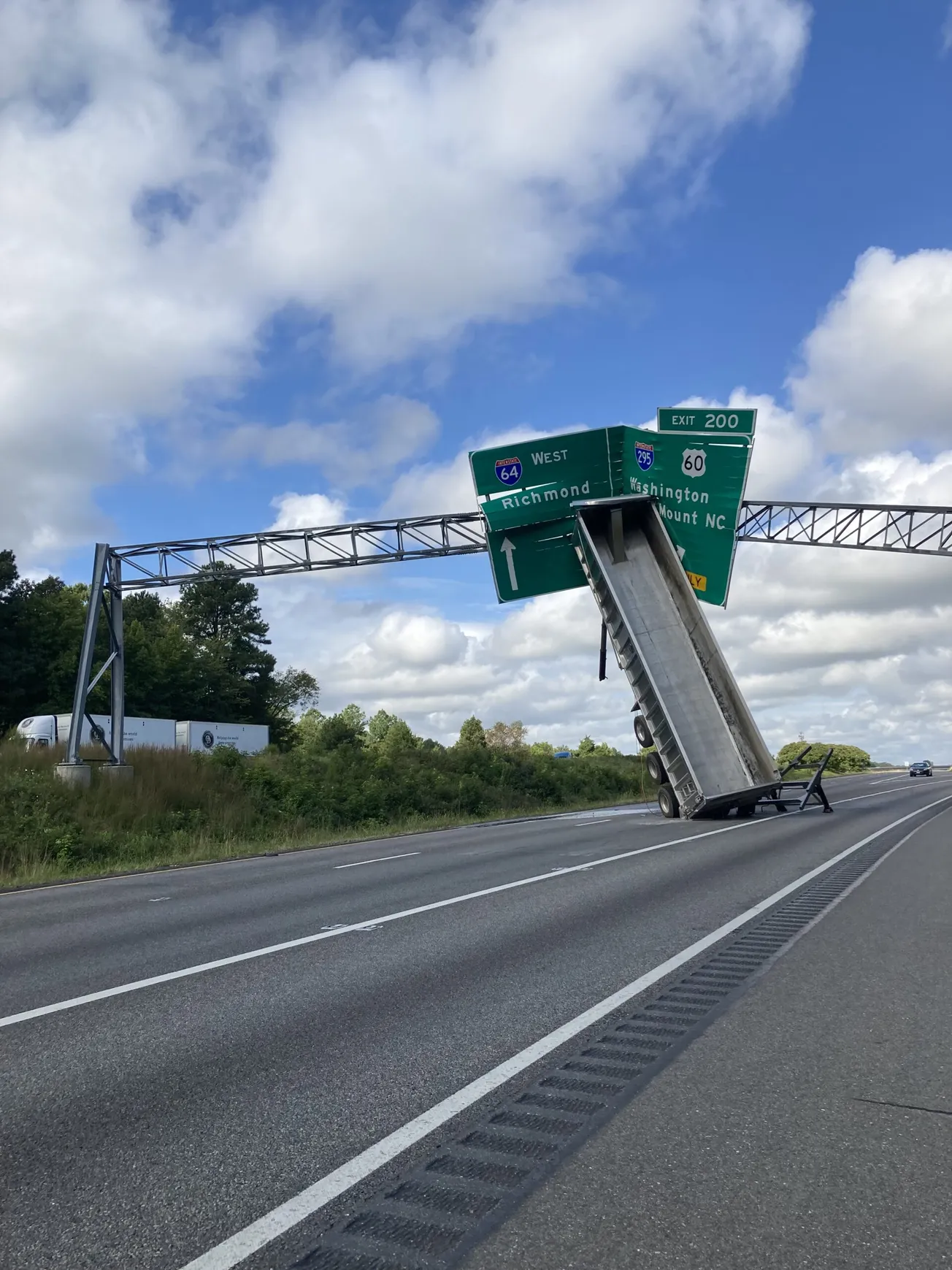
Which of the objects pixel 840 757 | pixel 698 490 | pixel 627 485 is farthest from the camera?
pixel 840 757

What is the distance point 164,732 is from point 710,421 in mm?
27810

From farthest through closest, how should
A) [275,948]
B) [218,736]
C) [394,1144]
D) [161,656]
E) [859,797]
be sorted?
[161,656] < [218,736] < [859,797] < [275,948] < [394,1144]

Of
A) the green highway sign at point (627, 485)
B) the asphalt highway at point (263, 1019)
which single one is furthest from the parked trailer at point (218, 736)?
the asphalt highway at point (263, 1019)

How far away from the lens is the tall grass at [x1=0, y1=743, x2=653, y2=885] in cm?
1908

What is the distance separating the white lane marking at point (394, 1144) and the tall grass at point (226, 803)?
1254cm

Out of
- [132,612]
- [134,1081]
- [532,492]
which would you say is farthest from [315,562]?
[132,612]

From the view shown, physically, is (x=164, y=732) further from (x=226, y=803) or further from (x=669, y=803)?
(x=669, y=803)

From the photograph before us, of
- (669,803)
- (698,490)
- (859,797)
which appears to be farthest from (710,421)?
(859,797)

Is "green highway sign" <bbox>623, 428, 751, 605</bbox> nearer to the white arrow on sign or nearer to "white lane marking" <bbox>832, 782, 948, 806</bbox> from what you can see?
the white arrow on sign

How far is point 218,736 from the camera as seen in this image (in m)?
46.9

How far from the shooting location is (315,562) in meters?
26.6

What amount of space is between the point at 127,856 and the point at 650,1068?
16.7 metres

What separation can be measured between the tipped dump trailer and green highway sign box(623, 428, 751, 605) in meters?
0.53

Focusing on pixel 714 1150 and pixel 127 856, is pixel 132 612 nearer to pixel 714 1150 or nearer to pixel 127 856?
pixel 127 856
